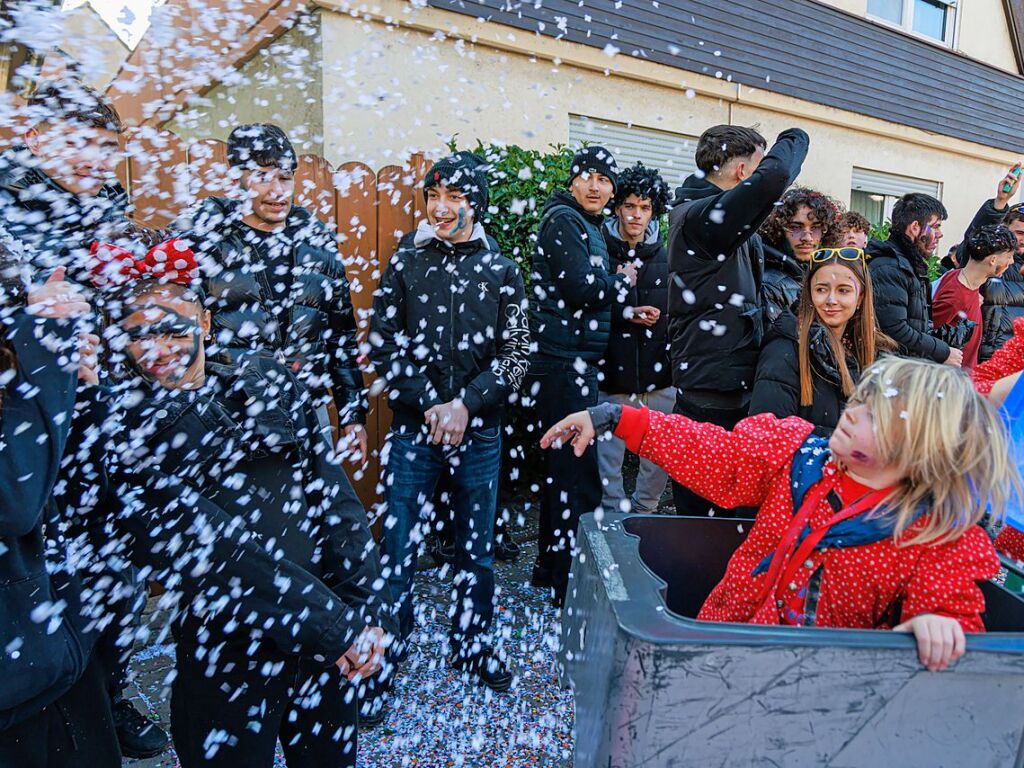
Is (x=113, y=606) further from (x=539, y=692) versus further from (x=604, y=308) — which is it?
(x=604, y=308)

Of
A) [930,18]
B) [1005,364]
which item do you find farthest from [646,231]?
[930,18]

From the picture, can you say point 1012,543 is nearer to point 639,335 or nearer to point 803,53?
point 639,335

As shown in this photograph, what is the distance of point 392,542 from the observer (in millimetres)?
3275

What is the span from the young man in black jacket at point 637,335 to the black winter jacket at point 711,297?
80 cm

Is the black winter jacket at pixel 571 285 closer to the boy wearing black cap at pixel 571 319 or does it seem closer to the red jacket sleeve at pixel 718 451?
the boy wearing black cap at pixel 571 319

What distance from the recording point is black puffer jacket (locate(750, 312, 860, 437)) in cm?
290

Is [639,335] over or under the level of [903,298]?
under

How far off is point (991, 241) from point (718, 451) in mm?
4143

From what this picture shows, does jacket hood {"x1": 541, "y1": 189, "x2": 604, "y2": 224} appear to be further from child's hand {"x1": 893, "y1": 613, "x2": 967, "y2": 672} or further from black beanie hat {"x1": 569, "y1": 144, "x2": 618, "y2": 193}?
child's hand {"x1": 893, "y1": 613, "x2": 967, "y2": 672}

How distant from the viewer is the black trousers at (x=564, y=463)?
4.13m

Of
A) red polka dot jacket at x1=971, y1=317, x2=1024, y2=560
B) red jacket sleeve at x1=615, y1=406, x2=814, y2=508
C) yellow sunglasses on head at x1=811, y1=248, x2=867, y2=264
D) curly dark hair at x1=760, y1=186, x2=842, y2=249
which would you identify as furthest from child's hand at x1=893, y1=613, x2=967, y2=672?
curly dark hair at x1=760, y1=186, x2=842, y2=249

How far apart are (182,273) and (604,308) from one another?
2.60 meters

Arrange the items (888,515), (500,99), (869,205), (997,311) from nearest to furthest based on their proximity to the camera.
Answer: (888,515) < (997,311) < (500,99) < (869,205)

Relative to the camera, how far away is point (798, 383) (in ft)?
9.66
